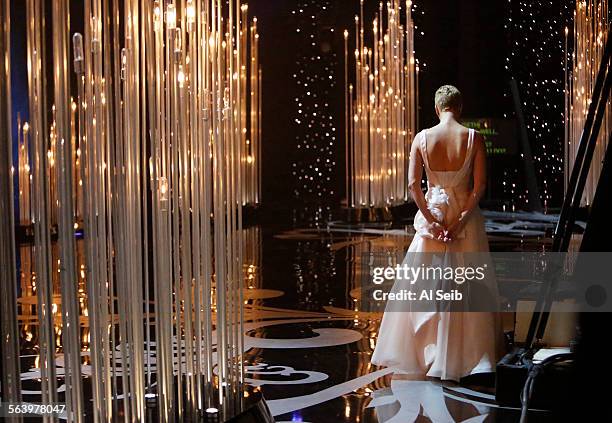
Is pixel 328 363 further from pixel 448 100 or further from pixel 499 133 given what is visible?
pixel 499 133

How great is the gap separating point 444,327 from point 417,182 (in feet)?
1.61

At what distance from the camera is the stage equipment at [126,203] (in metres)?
1.44

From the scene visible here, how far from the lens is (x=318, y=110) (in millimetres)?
10773

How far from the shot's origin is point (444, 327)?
297 cm

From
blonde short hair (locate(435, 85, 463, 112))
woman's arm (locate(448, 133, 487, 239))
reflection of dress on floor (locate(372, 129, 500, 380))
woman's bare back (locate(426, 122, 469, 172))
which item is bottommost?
reflection of dress on floor (locate(372, 129, 500, 380))

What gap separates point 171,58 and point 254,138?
7.94 metres

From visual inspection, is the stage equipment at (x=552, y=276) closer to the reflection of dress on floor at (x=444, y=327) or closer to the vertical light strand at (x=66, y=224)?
the reflection of dress on floor at (x=444, y=327)

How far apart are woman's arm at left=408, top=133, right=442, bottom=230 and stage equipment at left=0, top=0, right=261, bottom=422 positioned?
0.97 metres

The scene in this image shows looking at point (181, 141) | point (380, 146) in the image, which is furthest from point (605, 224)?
point (380, 146)

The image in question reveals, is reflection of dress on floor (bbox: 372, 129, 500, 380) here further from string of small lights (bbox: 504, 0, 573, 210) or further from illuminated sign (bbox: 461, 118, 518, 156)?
illuminated sign (bbox: 461, 118, 518, 156)

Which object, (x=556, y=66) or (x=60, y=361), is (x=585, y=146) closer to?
(x=60, y=361)

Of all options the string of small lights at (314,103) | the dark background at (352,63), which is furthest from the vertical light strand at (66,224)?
the string of small lights at (314,103)

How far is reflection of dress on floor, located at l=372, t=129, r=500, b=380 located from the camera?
2961 mm

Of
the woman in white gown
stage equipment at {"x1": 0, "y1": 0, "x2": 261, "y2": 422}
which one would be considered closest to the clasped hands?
the woman in white gown
